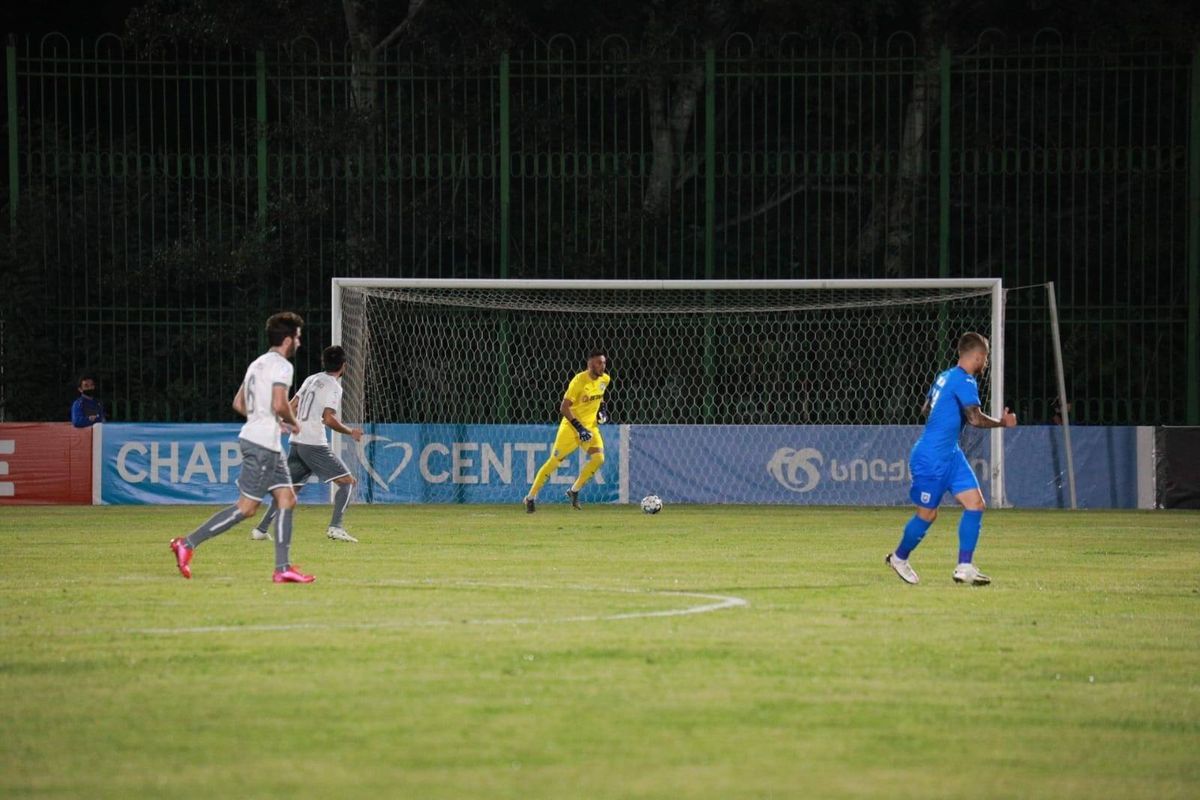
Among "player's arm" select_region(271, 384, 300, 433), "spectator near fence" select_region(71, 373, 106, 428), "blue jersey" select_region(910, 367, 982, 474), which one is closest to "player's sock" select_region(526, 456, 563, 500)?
"spectator near fence" select_region(71, 373, 106, 428)

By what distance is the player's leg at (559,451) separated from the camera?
2205 cm

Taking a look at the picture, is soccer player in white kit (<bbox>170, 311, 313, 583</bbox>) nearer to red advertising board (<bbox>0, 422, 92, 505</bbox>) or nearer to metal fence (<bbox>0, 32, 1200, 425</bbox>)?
metal fence (<bbox>0, 32, 1200, 425</bbox>)

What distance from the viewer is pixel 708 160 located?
25.6m

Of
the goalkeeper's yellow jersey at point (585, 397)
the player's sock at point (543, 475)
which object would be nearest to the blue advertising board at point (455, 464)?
the player's sock at point (543, 475)

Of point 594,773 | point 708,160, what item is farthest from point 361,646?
point 708,160

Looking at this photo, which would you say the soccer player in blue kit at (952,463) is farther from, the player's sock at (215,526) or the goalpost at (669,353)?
the goalpost at (669,353)

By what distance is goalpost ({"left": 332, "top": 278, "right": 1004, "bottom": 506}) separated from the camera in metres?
24.7

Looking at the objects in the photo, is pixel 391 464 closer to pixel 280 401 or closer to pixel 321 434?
pixel 321 434

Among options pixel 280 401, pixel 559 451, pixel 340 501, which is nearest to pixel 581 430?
pixel 559 451

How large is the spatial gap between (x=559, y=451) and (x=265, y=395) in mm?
9873

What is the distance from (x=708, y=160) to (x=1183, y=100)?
28.6 feet

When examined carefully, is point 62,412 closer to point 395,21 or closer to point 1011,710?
point 395,21

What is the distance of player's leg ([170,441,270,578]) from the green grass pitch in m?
0.25

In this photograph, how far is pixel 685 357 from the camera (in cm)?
2555
